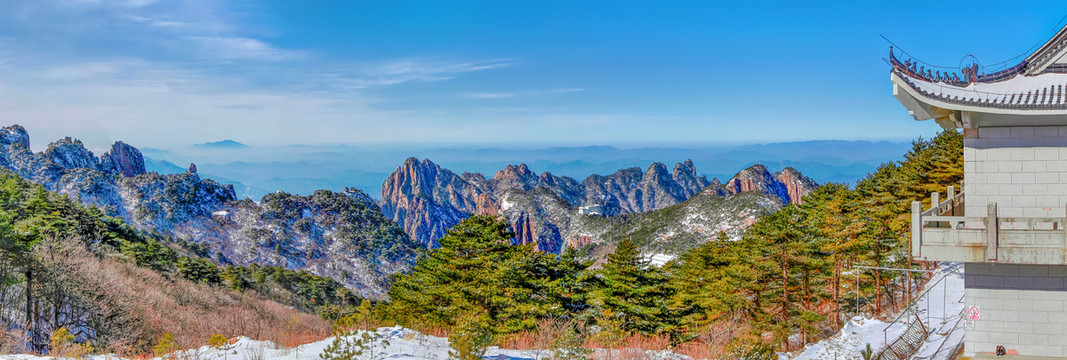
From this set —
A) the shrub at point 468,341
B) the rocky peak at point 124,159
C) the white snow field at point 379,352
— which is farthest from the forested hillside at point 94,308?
the rocky peak at point 124,159

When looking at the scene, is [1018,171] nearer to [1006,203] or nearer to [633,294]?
[1006,203]

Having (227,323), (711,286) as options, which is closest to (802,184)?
(711,286)

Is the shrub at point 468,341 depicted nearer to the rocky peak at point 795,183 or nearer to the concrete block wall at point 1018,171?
the concrete block wall at point 1018,171

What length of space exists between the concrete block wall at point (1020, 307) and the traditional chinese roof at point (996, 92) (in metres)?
2.44

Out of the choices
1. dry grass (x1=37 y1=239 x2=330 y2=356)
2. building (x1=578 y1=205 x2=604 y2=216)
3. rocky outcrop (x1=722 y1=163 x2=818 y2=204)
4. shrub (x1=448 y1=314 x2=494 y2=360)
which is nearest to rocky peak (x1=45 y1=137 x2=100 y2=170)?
building (x1=578 y1=205 x2=604 y2=216)

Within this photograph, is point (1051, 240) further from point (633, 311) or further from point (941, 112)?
point (633, 311)

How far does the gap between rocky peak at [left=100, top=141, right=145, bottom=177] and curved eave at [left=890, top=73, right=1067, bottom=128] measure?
131 metres

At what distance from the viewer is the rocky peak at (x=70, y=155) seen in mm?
95875

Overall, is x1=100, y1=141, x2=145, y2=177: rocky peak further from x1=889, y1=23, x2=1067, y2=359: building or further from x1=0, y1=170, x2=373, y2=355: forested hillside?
x1=889, y1=23, x2=1067, y2=359: building

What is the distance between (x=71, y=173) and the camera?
84000 mm

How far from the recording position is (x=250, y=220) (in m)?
82.4

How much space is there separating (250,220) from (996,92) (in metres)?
85.9

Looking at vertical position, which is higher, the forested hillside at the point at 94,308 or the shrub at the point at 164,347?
the shrub at the point at 164,347

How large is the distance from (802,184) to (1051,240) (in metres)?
127
